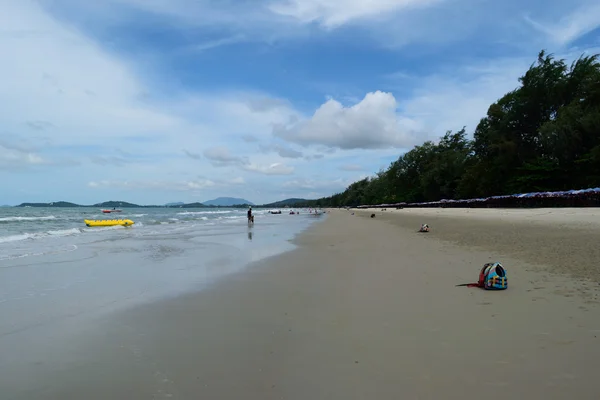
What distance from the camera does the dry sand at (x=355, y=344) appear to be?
9.78ft

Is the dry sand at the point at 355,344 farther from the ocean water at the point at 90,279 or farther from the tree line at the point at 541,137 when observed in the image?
the tree line at the point at 541,137

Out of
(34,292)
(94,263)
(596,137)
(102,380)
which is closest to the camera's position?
(102,380)

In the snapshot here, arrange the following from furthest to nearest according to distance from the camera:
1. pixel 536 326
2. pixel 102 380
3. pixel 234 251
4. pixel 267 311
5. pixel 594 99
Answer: pixel 594 99, pixel 234 251, pixel 267 311, pixel 536 326, pixel 102 380

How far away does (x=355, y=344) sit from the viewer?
3920 millimetres

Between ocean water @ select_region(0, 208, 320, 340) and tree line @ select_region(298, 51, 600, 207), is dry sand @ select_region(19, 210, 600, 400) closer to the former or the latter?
ocean water @ select_region(0, 208, 320, 340)

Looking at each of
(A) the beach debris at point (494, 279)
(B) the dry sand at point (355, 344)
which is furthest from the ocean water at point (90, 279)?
(A) the beach debris at point (494, 279)

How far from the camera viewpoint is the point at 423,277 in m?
7.26

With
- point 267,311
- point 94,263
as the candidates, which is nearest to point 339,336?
point 267,311

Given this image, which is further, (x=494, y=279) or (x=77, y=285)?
(x=77, y=285)

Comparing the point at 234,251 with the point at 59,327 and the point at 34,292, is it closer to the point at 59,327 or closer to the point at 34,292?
the point at 34,292

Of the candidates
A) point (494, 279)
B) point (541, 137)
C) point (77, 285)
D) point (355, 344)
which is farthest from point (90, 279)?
point (541, 137)

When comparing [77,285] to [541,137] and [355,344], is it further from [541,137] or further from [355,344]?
[541,137]

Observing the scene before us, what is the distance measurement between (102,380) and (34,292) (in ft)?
16.2

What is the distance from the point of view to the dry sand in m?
2.98
